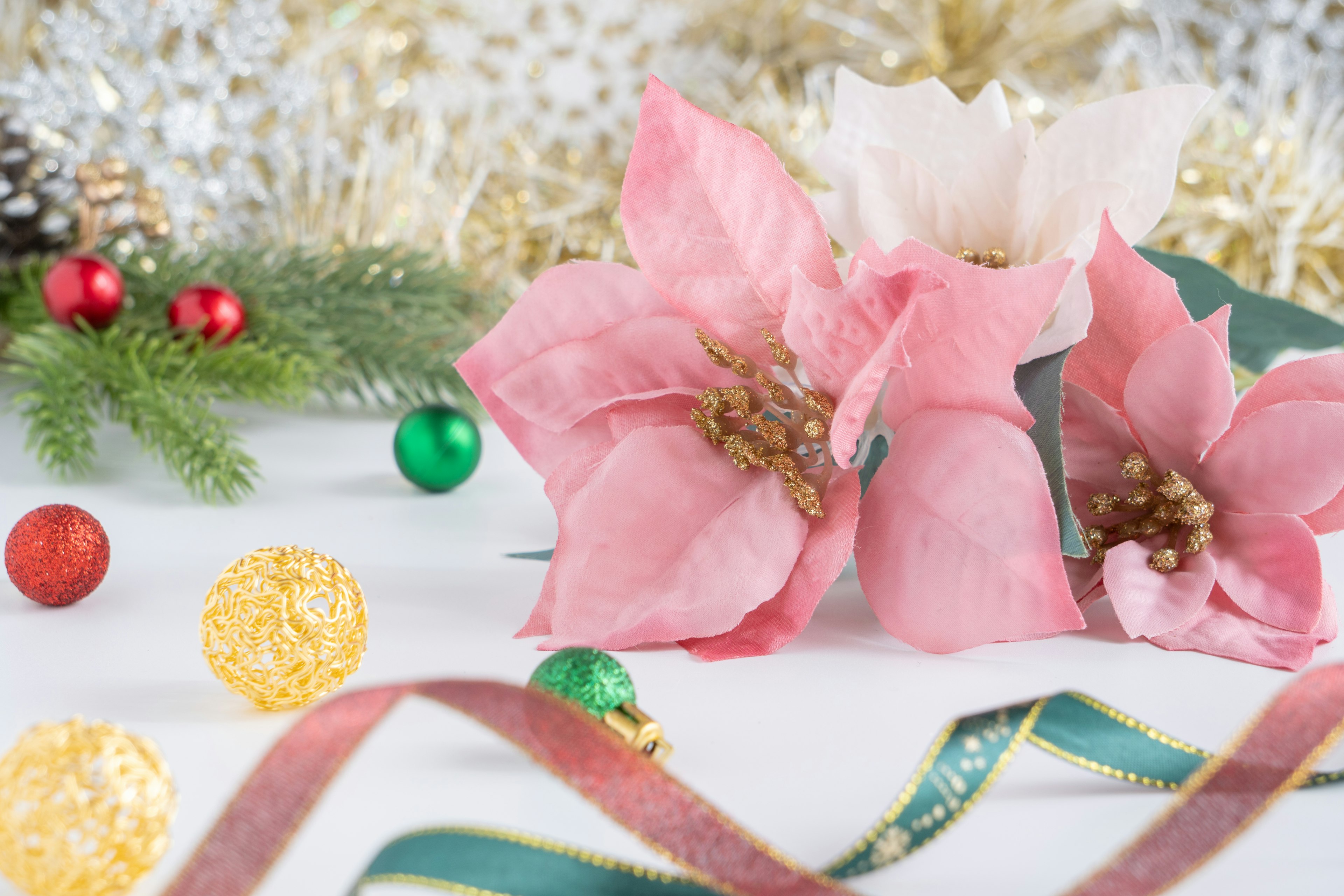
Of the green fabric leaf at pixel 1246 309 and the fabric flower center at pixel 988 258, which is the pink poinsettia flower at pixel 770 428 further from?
the green fabric leaf at pixel 1246 309

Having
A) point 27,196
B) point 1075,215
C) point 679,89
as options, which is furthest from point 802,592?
point 679,89

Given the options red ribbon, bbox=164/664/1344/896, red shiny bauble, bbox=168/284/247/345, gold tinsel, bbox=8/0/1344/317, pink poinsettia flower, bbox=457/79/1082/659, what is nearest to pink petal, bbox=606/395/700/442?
pink poinsettia flower, bbox=457/79/1082/659

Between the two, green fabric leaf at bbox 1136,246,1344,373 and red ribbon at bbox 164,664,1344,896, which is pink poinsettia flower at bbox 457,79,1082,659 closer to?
red ribbon at bbox 164,664,1344,896

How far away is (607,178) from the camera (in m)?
0.90

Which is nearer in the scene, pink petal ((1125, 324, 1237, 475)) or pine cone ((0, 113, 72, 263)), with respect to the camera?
pink petal ((1125, 324, 1237, 475))

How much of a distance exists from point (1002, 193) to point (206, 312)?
16.4 inches

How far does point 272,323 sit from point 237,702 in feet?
1.22

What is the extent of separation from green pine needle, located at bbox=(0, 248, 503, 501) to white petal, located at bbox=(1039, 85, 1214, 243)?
0.35m

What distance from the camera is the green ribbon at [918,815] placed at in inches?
8.2

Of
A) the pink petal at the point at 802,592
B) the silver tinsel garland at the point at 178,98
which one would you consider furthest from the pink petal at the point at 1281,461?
the silver tinsel garland at the point at 178,98

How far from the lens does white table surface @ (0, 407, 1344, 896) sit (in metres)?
0.23

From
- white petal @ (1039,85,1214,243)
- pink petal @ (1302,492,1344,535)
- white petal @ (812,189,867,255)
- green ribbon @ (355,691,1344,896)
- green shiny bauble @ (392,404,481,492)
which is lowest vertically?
green shiny bauble @ (392,404,481,492)

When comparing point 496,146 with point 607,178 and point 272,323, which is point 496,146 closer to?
point 607,178

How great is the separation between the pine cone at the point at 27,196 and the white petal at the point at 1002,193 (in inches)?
22.7
